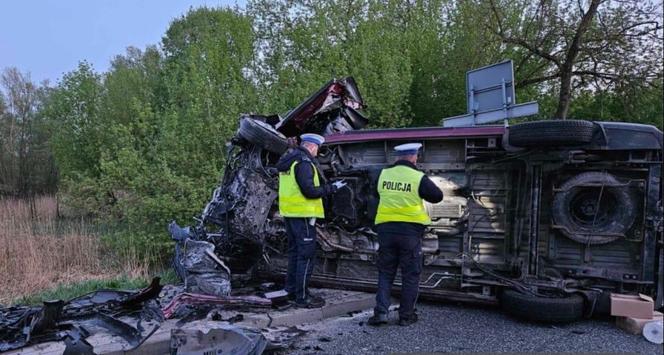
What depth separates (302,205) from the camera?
15.7ft

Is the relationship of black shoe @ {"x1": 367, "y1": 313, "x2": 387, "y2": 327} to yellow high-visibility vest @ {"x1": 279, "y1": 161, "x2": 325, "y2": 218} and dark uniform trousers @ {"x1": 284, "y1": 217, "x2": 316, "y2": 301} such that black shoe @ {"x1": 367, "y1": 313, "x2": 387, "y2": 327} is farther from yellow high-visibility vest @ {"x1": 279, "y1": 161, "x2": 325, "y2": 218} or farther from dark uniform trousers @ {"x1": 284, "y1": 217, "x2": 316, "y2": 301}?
yellow high-visibility vest @ {"x1": 279, "y1": 161, "x2": 325, "y2": 218}

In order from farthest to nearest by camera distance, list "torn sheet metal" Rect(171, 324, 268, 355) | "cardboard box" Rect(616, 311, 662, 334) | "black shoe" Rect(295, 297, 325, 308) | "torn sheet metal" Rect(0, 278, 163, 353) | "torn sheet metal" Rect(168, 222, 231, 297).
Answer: "torn sheet metal" Rect(168, 222, 231, 297), "black shoe" Rect(295, 297, 325, 308), "cardboard box" Rect(616, 311, 662, 334), "torn sheet metal" Rect(0, 278, 163, 353), "torn sheet metal" Rect(171, 324, 268, 355)

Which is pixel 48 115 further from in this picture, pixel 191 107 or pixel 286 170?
pixel 286 170

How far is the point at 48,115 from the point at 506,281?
50.7 feet

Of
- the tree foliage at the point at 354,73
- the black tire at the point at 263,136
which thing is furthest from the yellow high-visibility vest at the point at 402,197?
the tree foliage at the point at 354,73

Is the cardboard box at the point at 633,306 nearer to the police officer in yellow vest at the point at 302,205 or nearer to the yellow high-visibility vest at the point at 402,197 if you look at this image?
the yellow high-visibility vest at the point at 402,197

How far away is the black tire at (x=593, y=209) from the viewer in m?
4.30

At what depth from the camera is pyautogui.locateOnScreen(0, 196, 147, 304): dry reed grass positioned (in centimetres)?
662

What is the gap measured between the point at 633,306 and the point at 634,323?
0.43ft

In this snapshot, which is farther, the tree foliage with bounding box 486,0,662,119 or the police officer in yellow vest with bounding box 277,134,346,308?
the tree foliage with bounding box 486,0,662,119

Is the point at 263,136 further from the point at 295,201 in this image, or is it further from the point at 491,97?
the point at 491,97

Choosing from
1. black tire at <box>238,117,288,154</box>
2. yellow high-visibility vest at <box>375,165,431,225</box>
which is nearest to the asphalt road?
yellow high-visibility vest at <box>375,165,431,225</box>

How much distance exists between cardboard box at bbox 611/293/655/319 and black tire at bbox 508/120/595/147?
1318 millimetres

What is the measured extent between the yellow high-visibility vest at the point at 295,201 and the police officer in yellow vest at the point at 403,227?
0.69 meters
